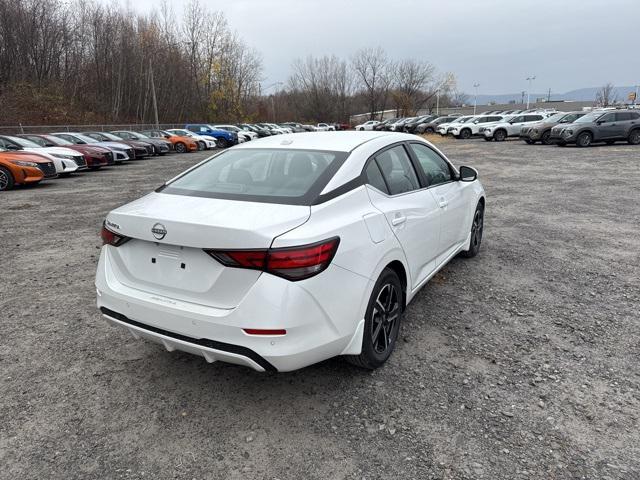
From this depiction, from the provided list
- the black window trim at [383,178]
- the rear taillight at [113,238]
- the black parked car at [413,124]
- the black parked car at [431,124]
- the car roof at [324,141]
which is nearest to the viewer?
the rear taillight at [113,238]

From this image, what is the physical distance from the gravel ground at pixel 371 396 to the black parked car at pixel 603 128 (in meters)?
19.0

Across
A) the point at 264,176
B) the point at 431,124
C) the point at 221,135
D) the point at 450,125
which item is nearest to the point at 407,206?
the point at 264,176

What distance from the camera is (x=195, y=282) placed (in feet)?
8.08

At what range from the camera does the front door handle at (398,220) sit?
308 cm

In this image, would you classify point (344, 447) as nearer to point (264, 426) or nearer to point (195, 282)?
point (264, 426)

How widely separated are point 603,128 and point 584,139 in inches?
38.7

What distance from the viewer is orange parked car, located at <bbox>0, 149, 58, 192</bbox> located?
12.0 meters

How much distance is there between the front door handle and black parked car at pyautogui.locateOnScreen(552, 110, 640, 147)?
21766 millimetres

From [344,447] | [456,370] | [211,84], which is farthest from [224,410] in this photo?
[211,84]

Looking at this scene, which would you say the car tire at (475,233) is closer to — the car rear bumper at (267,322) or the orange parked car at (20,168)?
the car rear bumper at (267,322)

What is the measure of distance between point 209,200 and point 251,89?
65.5 m

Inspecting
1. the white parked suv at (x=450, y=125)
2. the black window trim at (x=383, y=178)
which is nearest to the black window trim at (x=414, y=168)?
the black window trim at (x=383, y=178)

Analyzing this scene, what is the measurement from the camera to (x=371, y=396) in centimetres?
286

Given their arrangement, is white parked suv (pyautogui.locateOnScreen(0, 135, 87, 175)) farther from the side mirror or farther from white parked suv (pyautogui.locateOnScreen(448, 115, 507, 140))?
white parked suv (pyautogui.locateOnScreen(448, 115, 507, 140))
